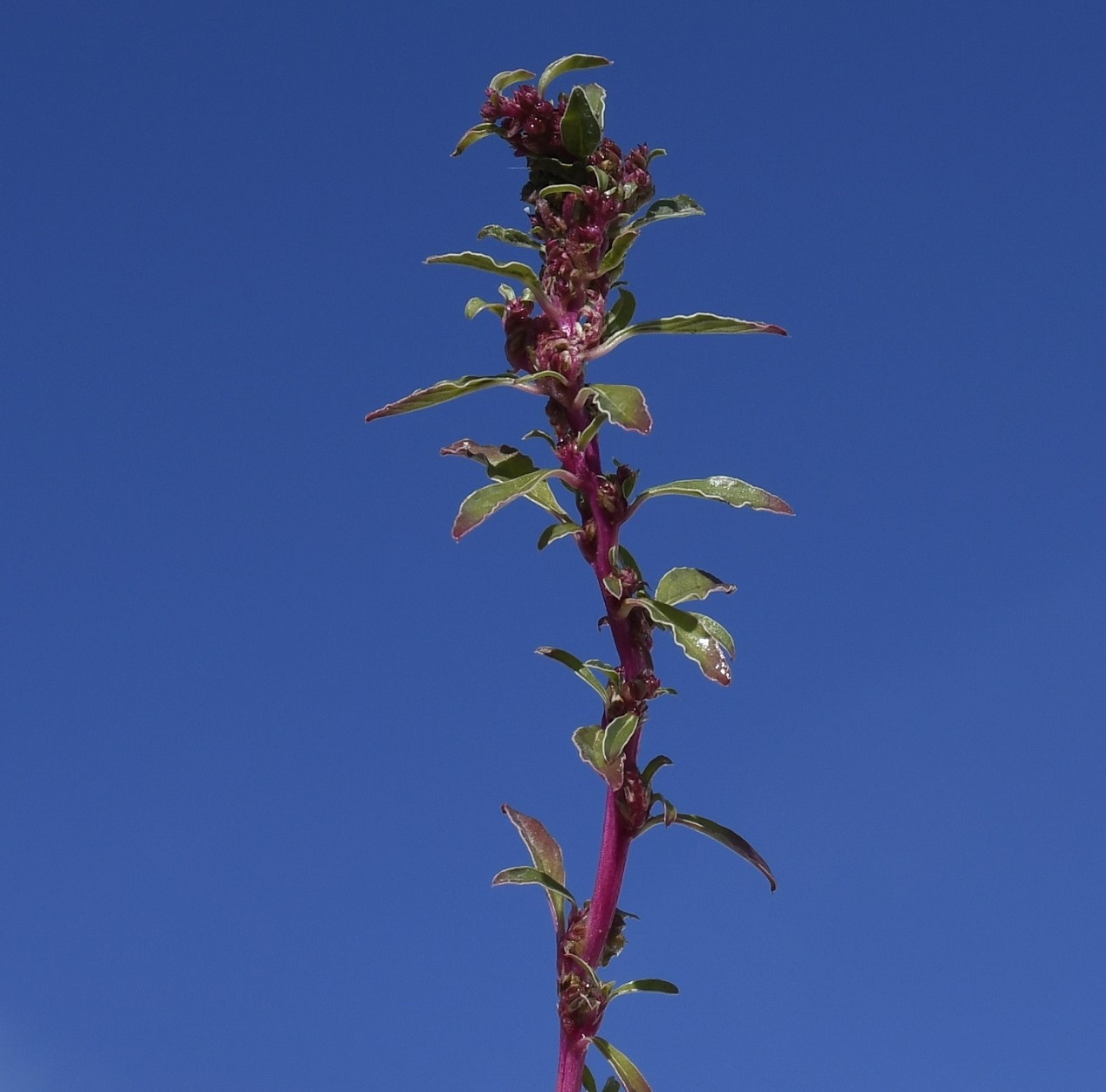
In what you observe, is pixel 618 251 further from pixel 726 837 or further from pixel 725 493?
pixel 726 837

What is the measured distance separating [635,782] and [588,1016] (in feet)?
1.71

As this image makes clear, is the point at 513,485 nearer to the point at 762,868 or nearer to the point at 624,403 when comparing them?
the point at 624,403

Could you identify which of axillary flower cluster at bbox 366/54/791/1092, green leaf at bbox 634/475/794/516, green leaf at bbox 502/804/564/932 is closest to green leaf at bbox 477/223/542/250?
axillary flower cluster at bbox 366/54/791/1092

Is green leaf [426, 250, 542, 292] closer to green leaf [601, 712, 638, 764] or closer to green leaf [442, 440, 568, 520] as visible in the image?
green leaf [442, 440, 568, 520]

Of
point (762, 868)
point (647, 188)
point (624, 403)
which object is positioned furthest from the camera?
point (647, 188)

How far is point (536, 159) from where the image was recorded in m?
3.07

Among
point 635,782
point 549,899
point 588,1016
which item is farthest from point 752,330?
point 588,1016

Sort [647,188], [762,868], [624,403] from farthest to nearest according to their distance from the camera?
[647,188] < [762,868] < [624,403]

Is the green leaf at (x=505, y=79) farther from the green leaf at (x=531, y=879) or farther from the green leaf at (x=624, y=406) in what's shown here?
the green leaf at (x=531, y=879)

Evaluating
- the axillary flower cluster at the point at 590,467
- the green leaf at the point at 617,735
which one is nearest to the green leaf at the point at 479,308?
the axillary flower cluster at the point at 590,467

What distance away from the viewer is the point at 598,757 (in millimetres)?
2703

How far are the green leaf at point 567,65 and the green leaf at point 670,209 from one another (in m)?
0.39

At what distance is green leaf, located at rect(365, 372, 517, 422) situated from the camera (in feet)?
9.44

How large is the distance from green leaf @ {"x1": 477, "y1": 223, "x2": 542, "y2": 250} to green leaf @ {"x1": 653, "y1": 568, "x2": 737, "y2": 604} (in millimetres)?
871
